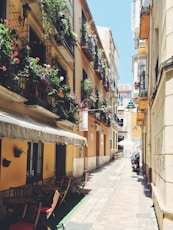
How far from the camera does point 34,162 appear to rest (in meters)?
11.3

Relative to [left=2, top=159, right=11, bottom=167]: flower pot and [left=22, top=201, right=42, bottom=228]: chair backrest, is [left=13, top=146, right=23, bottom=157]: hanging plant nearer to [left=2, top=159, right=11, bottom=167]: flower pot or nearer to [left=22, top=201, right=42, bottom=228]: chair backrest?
[left=2, top=159, right=11, bottom=167]: flower pot

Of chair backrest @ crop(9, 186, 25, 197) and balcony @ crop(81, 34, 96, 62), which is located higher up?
balcony @ crop(81, 34, 96, 62)

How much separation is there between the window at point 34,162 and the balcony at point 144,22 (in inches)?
306

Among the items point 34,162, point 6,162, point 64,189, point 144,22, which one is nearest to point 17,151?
point 6,162

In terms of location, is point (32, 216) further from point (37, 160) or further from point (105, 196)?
point (105, 196)

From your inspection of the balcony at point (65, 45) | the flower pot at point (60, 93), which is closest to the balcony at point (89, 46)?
the balcony at point (65, 45)

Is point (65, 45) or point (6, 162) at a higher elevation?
point (65, 45)

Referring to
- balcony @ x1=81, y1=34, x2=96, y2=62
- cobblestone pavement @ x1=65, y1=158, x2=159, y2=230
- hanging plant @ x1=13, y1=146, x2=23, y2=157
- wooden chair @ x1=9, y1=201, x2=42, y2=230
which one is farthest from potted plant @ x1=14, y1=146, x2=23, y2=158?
A: balcony @ x1=81, y1=34, x2=96, y2=62

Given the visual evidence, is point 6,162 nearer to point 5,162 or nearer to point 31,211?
point 5,162

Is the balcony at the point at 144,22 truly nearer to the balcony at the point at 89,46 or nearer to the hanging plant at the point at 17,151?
the balcony at the point at 89,46

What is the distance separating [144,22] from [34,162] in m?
8.79

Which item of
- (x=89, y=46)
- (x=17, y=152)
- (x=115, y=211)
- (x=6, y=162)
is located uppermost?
(x=89, y=46)

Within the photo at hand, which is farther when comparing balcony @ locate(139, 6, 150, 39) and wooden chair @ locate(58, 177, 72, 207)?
balcony @ locate(139, 6, 150, 39)

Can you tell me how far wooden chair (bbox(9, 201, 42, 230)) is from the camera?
641 centimetres
